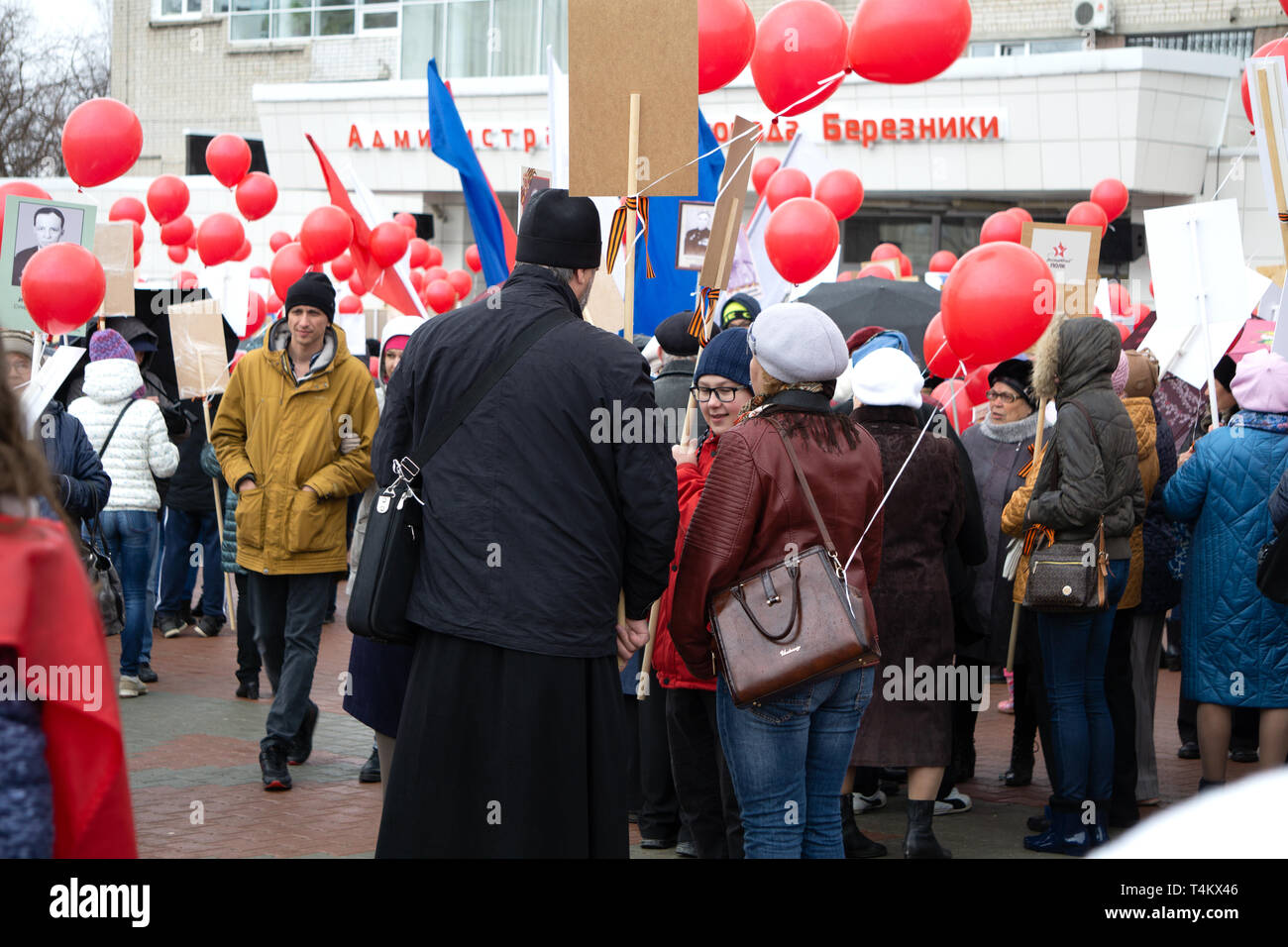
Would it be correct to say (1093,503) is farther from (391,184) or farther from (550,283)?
(391,184)

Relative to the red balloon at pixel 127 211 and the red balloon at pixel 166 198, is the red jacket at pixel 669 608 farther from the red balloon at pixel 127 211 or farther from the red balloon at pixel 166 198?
the red balloon at pixel 127 211

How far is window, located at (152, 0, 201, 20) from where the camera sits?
3559cm

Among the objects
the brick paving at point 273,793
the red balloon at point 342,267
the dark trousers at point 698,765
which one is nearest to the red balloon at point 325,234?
the brick paving at point 273,793

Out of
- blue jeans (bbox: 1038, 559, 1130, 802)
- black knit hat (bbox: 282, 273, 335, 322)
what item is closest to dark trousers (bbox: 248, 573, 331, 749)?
black knit hat (bbox: 282, 273, 335, 322)

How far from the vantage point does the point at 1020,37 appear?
26844mm

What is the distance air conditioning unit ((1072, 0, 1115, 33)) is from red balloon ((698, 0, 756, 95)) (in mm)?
21446

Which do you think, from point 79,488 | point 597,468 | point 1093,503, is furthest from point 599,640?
point 79,488

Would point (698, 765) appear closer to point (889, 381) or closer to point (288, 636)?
point (889, 381)

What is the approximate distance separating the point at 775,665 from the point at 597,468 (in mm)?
776

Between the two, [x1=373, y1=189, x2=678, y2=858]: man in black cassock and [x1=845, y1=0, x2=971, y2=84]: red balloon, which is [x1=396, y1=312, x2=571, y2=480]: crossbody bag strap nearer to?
[x1=373, y1=189, x2=678, y2=858]: man in black cassock

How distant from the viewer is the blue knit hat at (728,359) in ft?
17.2

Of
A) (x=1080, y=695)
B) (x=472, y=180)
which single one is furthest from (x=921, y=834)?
(x=472, y=180)

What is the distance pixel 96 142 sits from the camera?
10109mm

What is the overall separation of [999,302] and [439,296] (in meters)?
12.4
